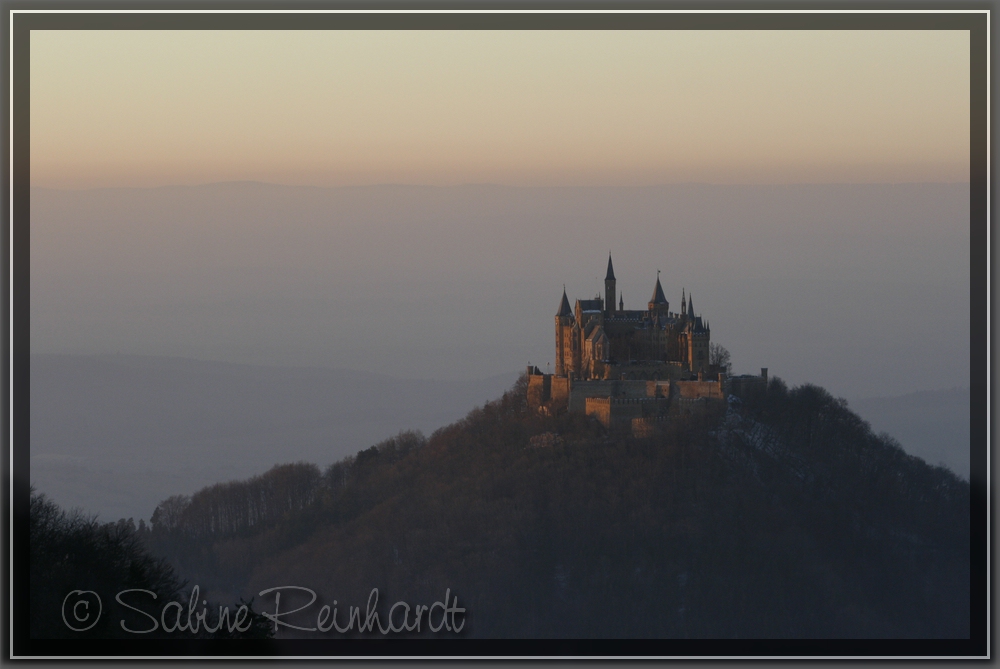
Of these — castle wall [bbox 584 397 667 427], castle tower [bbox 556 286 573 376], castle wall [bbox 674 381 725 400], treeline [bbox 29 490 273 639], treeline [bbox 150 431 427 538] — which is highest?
castle tower [bbox 556 286 573 376]

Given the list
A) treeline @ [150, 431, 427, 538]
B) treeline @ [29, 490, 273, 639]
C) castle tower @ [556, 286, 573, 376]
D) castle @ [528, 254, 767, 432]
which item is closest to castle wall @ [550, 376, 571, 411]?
castle @ [528, 254, 767, 432]

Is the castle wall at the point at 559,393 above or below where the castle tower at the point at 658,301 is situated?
below

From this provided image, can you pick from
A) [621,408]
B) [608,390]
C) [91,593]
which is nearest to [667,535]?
[621,408]

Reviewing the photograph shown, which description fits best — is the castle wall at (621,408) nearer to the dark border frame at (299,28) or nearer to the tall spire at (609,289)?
the tall spire at (609,289)

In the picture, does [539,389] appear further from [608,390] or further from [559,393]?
[608,390]

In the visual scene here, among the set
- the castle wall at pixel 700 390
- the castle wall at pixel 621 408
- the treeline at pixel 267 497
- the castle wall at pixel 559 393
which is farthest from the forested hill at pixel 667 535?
the treeline at pixel 267 497

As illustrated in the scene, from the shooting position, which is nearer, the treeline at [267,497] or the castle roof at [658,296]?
the castle roof at [658,296]

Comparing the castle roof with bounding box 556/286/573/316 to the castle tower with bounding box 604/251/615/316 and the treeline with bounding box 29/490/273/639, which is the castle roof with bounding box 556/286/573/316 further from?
the treeline with bounding box 29/490/273/639
